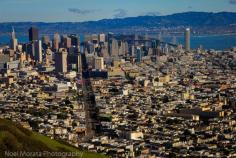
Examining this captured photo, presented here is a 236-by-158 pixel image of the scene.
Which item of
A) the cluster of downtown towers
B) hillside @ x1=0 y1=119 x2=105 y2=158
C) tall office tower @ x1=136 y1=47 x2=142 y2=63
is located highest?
hillside @ x1=0 y1=119 x2=105 y2=158

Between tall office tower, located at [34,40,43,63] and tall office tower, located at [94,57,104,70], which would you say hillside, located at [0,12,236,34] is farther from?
tall office tower, located at [94,57,104,70]

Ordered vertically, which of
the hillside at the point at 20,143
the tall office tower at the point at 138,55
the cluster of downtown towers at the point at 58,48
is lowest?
the tall office tower at the point at 138,55

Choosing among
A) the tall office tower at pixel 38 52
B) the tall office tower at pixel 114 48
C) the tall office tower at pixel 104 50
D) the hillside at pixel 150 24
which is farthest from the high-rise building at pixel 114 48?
the hillside at pixel 150 24

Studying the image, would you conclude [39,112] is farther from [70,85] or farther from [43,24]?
[43,24]

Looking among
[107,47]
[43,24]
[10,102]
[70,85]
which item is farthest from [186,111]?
[43,24]

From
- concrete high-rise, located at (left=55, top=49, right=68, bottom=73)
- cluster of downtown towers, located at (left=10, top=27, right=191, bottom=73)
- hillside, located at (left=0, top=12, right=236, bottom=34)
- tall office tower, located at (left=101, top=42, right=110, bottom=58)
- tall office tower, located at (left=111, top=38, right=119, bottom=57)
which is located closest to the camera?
concrete high-rise, located at (left=55, top=49, right=68, bottom=73)

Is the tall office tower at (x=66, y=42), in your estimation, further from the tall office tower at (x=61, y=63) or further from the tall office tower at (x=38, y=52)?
the tall office tower at (x=61, y=63)

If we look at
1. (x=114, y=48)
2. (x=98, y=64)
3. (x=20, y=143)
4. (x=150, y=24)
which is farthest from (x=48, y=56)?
(x=20, y=143)

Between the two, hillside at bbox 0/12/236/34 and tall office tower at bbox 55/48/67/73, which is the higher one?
hillside at bbox 0/12/236/34

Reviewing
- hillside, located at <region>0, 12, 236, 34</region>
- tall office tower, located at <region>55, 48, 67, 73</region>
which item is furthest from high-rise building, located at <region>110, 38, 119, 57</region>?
hillside, located at <region>0, 12, 236, 34</region>
